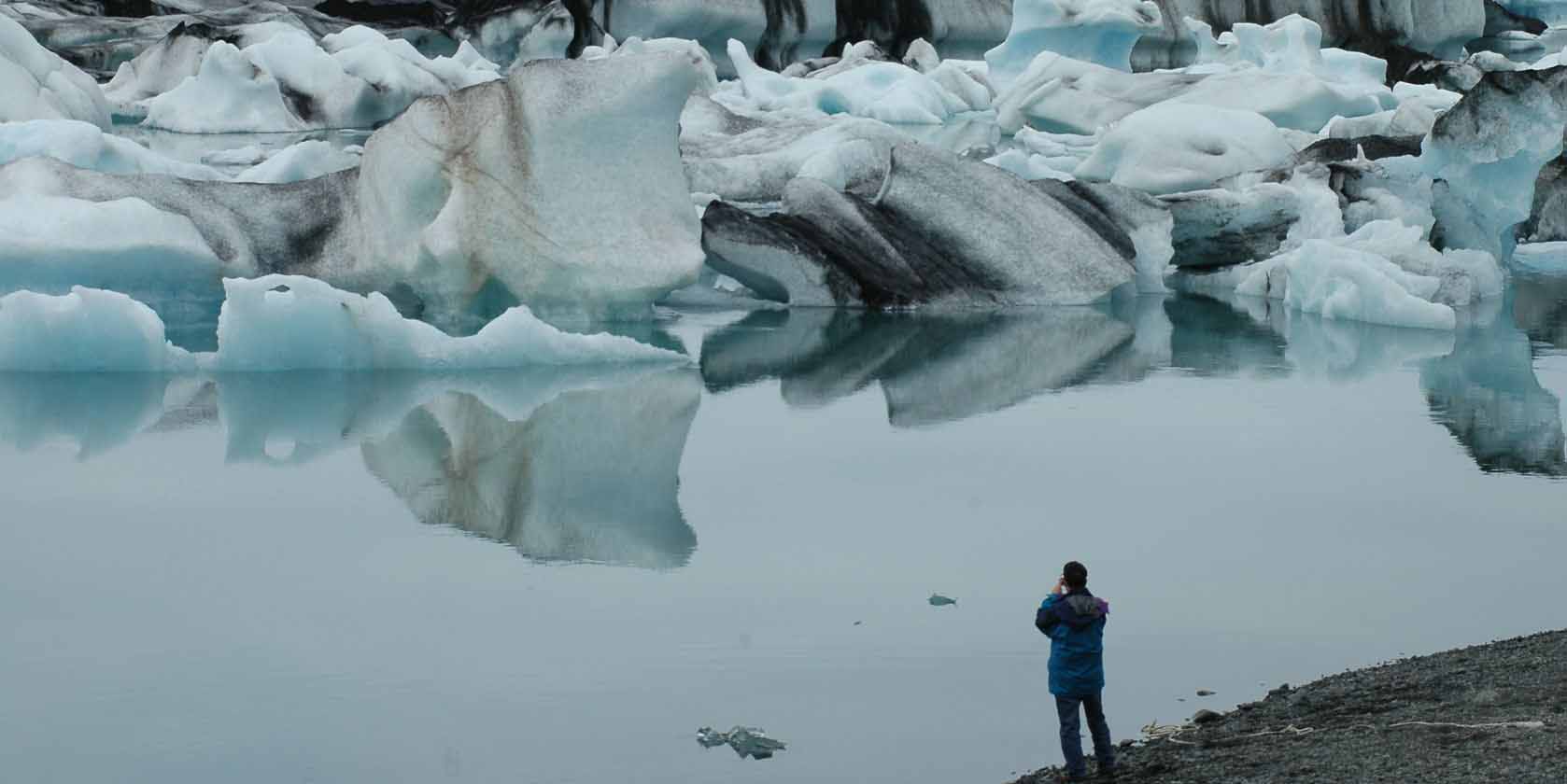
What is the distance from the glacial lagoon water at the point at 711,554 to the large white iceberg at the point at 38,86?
10.3m

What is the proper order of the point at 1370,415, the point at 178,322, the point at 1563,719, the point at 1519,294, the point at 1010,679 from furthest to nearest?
the point at 1519,294, the point at 178,322, the point at 1370,415, the point at 1010,679, the point at 1563,719

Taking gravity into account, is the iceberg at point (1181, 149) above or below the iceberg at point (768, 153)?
above

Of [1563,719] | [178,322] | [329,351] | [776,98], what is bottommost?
[776,98]

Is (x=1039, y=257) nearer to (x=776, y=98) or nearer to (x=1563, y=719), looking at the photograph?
(x=1563, y=719)

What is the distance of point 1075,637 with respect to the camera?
3.54 meters

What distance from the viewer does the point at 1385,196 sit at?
539 inches

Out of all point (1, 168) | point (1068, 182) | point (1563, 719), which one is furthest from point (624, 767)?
point (1068, 182)

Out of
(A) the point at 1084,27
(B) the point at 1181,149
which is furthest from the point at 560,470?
(A) the point at 1084,27

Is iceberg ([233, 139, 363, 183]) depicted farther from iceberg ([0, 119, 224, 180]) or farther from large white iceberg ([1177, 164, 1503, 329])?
large white iceberg ([1177, 164, 1503, 329])

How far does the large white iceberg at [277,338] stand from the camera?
8719 millimetres

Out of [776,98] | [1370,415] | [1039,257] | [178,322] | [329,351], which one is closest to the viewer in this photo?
[1370,415]

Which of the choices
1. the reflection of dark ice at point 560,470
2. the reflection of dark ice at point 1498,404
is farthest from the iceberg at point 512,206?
the reflection of dark ice at point 1498,404

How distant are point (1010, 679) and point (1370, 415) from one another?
4449mm

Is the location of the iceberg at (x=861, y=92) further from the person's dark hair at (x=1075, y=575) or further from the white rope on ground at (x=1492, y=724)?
the person's dark hair at (x=1075, y=575)
